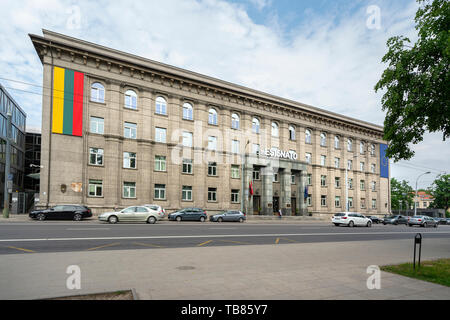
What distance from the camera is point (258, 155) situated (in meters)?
42.7

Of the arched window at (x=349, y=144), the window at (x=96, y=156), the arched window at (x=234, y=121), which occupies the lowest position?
the window at (x=96, y=156)

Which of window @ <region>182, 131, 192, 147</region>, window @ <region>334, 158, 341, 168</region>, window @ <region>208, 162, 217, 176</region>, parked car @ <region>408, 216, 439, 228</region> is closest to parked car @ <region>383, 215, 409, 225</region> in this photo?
parked car @ <region>408, 216, 439, 228</region>

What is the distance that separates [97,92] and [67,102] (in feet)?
10.7

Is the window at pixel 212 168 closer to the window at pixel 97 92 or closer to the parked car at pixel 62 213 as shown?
the window at pixel 97 92

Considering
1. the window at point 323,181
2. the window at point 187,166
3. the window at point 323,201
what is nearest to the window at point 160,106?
the window at point 187,166

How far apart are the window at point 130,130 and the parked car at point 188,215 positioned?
32.9 ft

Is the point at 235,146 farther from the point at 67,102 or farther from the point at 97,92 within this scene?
the point at 67,102

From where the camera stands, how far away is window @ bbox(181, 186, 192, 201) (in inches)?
1463

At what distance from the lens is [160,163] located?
118 feet

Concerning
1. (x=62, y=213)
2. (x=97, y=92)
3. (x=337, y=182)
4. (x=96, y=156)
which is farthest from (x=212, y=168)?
(x=337, y=182)

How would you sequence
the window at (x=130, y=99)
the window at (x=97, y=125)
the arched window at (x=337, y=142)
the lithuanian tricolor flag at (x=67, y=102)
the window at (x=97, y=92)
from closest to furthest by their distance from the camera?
the lithuanian tricolor flag at (x=67, y=102) < the window at (x=97, y=125) < the window at (x=97, y=92) < the window at (x=130, y=99) < the arched window at (x=337, y=142)

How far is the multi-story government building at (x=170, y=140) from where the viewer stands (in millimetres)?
30625

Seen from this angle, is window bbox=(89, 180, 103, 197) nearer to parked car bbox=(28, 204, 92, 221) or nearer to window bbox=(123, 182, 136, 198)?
window bbox=(123, 182, 136, 198)

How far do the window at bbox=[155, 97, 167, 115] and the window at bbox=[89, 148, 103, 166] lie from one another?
26.0 ft
